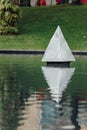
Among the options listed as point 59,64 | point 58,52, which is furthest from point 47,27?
point 59,64

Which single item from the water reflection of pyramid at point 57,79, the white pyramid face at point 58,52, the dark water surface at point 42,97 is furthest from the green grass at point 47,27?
the water reflection of pyramid at point 57,79

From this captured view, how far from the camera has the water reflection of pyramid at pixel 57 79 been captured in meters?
16.1

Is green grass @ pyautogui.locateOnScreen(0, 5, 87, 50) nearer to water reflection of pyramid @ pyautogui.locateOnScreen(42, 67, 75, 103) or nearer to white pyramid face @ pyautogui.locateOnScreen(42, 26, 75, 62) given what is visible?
white pyramid face @ pyautogui.locateOnScreen(42, 26, 75, 62)

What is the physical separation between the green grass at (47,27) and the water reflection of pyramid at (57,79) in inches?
386

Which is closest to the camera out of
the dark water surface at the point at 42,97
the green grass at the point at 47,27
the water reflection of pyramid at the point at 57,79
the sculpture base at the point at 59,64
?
the dark water surface at the point at 42,97

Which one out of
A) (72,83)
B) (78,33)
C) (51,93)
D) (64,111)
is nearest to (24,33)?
(78,33)

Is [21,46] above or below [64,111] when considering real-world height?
below

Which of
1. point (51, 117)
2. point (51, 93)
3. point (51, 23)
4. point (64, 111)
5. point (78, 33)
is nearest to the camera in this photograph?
point (51, 117)

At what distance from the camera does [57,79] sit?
64.1ft

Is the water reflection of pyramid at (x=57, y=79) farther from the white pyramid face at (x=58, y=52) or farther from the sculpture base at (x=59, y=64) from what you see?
the white pyramid face at (x=58, y=52)

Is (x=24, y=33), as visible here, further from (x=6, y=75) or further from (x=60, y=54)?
(x=6, y=75)

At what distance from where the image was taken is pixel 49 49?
87.2 ft

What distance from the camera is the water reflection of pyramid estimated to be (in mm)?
16059

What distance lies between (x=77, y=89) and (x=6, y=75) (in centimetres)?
437
